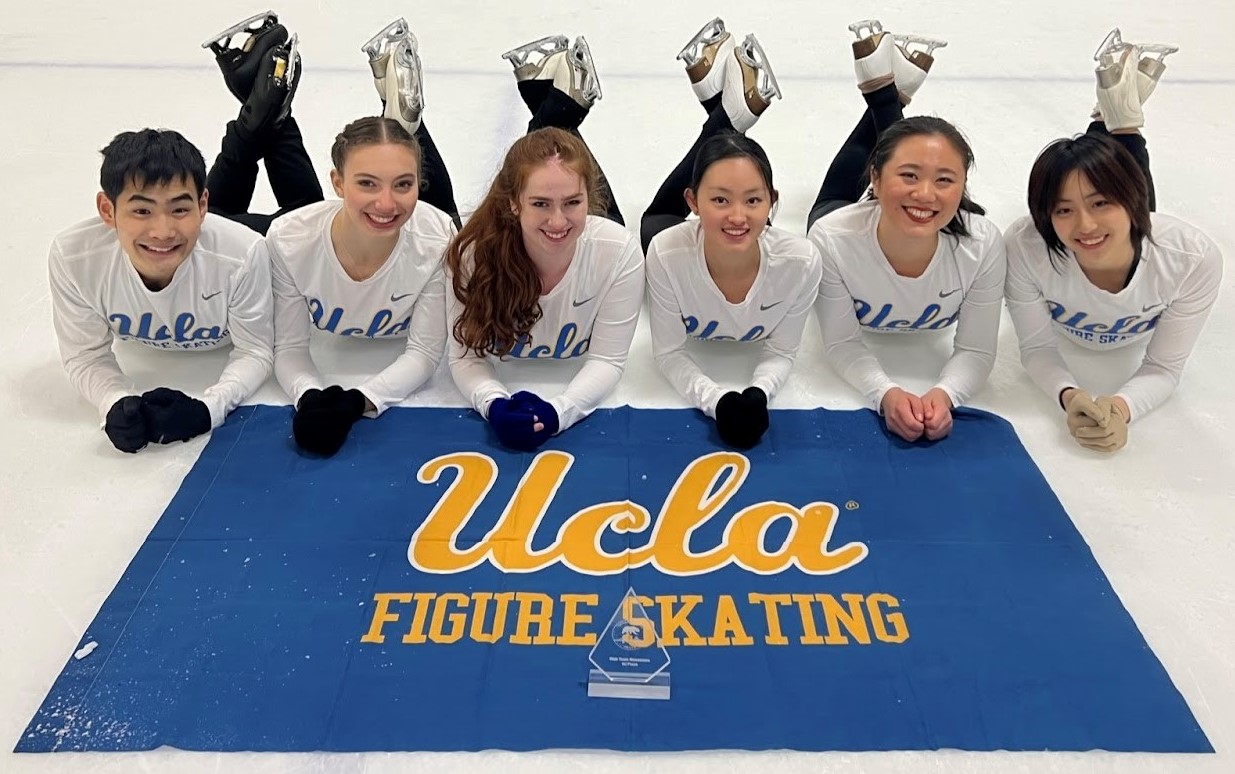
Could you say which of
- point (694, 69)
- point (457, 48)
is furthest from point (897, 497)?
point (457, 48)

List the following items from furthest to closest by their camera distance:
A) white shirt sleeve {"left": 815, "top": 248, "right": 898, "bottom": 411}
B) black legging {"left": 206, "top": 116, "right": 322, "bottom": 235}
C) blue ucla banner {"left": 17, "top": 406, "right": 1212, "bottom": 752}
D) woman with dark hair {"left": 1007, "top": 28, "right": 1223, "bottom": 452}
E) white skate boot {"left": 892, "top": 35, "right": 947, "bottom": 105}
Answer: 1. white skate boot {"left": 892, "top": 35, "right": 947, "bottom": 105}
2. black legging {"left": 206, "top": 116, "right": 322, "bottom": 235}
3. white shirt sleeve {"left": 815, "top": 248, "right": 898, "bottom": 411}
4. woman with dark hair {"left": 1007, "top": 28, "right": 1223, "bottom": 452}
5. blue ucla banner {"left": 17, "top": 406, "right": 1212, "bottom": 752}

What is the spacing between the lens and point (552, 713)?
152 cm

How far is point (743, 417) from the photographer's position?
6.82 ft

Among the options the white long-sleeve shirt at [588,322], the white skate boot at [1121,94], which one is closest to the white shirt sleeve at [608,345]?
the white long-sleeve shirt at [588,322]

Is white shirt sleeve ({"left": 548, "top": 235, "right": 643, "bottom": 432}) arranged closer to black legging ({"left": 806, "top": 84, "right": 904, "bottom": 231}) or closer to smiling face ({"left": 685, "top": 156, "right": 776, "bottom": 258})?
smiling face ({"left": 685, "top": 156, "right": 776, "bottom": 258})

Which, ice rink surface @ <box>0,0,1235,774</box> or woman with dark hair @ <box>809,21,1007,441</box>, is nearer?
ice rink surface @ <box>0,0,1235,774</box>

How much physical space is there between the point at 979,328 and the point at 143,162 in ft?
5.77

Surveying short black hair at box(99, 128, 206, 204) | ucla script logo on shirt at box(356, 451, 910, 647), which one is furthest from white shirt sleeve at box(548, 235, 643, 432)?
short black hair at box(99, 128, 206, 204)

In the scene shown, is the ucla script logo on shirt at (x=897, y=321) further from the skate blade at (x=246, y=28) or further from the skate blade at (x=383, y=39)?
the skate blade at (x=246, y=28)

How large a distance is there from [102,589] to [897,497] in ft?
4.78

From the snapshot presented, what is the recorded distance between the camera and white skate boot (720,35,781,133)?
2.69 metres

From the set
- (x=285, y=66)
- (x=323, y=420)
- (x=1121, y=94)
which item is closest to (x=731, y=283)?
(x=323, y=420)

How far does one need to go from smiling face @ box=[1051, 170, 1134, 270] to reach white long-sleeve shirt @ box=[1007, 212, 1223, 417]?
0.08m

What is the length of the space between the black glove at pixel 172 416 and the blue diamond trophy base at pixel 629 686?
3.43ft
